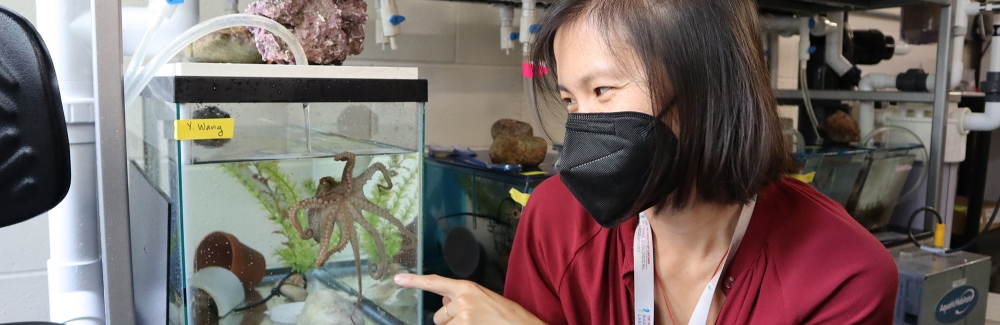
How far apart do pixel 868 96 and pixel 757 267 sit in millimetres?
1417

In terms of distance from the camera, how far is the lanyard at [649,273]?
88cm

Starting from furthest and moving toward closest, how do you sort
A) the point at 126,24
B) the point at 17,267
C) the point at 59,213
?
1. the point at 17,267
2. the point at 126,24
3. the point at 59,213

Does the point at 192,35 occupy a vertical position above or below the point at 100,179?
above

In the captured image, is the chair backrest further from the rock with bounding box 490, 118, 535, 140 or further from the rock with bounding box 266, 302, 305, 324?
the rock with bounding box 490, 118, 535, 140

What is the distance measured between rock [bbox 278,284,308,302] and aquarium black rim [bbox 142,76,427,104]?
0.26m

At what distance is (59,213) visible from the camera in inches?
35.8

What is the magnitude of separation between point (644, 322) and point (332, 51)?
0.57 meters

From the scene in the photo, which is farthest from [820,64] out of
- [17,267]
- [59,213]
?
[17,267]

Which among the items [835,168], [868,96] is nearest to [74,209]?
[835,168]

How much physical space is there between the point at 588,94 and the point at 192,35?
0.51 meters

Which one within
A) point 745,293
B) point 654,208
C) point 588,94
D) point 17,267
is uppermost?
point 588,94

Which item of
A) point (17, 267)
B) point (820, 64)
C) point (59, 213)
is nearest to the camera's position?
point (59, 213)

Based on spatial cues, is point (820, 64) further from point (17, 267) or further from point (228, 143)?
point (17, 267)

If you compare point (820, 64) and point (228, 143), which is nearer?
point (228, 143)
